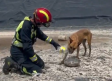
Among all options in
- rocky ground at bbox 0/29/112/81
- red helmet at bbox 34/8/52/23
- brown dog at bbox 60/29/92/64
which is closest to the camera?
red helmet at bbox 34/8/52/23

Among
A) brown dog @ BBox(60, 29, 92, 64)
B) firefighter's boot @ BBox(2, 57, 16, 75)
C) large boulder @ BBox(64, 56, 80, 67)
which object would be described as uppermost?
brown dog @ BBox(60, 29, 92, 64)

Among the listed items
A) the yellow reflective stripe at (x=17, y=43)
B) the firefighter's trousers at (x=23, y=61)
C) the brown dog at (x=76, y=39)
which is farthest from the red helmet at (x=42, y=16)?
the brown dog at (x=76, y=39)

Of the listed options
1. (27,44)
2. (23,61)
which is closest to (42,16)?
(27,44)

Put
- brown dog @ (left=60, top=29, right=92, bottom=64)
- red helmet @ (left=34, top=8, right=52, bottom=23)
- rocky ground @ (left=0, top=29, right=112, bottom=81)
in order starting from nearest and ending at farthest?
red helmet @ (left=34, top=8, right=52, bottom=23), rocky ground @ (left=0, top=29, right=112, bottom=81), brown dog @ (left=60, top=29, right=92, bottom=64)

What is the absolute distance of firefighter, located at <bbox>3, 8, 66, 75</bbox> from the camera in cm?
577

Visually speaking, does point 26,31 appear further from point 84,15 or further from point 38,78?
point 84,15

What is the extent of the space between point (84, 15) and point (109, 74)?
18.4 ft

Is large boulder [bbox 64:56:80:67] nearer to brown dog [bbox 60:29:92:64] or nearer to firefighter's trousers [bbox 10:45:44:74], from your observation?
brown dog [bbox 60:29:92:64]

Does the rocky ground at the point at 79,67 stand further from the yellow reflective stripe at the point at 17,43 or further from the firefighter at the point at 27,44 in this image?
the yellow reflective stripe at the point at 17,43

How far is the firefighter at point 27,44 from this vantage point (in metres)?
5.77

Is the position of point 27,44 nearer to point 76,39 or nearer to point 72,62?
point 72,62

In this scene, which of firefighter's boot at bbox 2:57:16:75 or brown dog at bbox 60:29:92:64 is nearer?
firefighter's boot at bbox 2:57:16:75

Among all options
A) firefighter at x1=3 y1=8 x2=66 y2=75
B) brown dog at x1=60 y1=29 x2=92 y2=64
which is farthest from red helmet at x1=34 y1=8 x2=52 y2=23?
brown dog at x1=60 y1=29 x2=92 y2=64

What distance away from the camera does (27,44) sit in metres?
5.75
